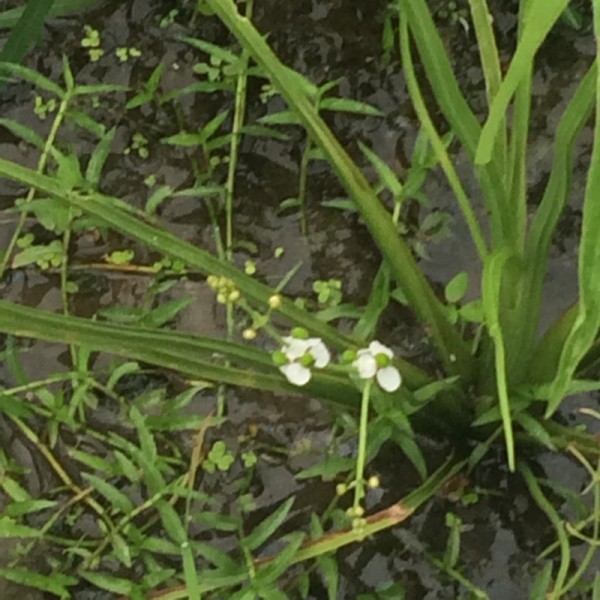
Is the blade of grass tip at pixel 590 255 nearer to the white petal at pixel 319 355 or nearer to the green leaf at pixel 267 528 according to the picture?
the white petal at pixel 319 355

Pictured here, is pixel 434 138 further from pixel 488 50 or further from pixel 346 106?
pixel 346 106

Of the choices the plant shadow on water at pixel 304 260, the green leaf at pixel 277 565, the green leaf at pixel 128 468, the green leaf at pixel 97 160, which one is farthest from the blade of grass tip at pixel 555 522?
the green leaf at pixel 97 160

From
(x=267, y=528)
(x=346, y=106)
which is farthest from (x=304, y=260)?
(x=267, y=528)

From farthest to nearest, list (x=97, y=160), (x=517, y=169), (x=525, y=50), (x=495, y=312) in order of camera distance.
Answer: (x=97, y=160)
(x=517, y=169)
(x=495, y=312)
(x=525, y=50)

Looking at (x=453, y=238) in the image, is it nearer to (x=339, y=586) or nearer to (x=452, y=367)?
(x=452, y=367)

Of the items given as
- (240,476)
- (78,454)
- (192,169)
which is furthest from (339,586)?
(192,169)

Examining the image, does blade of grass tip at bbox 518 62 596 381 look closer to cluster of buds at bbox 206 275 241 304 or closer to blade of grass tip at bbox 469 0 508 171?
blade of grass tip at bbox 469 0 508 171
